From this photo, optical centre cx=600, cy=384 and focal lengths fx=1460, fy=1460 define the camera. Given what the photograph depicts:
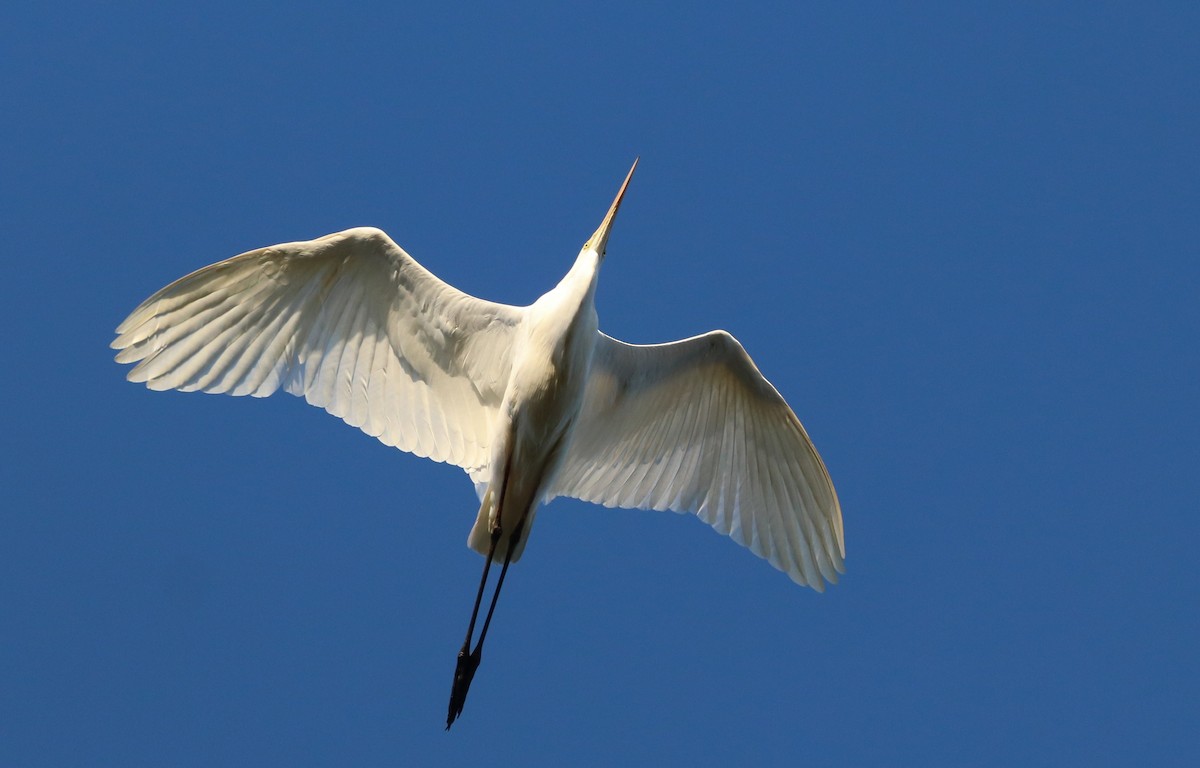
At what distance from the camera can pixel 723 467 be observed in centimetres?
1071

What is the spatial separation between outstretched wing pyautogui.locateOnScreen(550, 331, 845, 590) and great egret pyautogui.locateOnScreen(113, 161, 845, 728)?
11mm

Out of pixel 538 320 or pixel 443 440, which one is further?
pixel 443 440

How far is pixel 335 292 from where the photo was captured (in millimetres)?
Result: 9797

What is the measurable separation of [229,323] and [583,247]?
2446 mm

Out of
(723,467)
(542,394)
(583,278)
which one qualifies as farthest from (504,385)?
(723,467)

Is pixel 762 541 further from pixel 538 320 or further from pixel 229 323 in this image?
pixel 229 323

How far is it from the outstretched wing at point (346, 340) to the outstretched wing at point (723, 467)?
0.97 m

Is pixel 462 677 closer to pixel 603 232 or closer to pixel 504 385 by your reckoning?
pixel 504 385

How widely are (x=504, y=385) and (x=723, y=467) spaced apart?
6.03 ft

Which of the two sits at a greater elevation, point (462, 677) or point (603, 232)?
point (603, 232)

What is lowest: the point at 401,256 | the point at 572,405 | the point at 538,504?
the point at 538,504

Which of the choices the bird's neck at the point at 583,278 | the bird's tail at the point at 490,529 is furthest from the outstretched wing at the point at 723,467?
the bird's neck at the point at 583,278

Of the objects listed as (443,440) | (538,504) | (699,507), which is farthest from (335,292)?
(699,507)


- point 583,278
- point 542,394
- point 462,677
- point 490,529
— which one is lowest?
point 462,677
